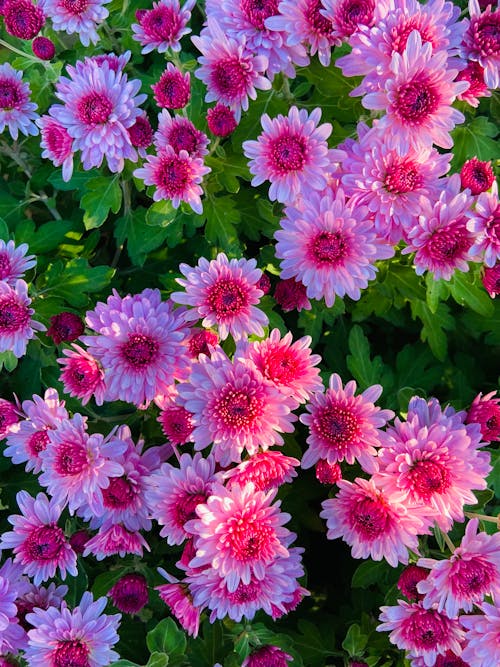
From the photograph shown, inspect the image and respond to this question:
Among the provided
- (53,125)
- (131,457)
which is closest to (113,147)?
(53,125)

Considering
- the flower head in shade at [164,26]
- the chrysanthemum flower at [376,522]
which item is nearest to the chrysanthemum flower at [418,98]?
the flower head in shade at [164,26]

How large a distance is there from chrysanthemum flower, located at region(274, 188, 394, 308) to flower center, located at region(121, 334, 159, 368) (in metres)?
0.46

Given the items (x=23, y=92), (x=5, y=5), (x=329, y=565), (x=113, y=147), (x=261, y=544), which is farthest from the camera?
(x=329, y=565)

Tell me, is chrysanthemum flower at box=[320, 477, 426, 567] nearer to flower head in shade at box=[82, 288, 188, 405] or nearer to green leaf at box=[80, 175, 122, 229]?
flower head in shade at box=[82, 288, 188, 405]

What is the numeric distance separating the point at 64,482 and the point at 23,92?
1.49 m

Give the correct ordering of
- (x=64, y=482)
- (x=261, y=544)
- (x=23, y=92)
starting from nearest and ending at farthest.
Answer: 1. (x=261, y=544)
2. (x=64, y=482)
3. (x=23, y=92)

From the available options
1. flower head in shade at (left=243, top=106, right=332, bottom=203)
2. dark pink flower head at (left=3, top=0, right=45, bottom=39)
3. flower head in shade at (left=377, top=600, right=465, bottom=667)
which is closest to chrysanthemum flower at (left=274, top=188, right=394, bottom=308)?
flower head in shade at (left=243, top=106, right=332, bottom=203)

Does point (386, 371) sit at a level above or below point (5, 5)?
below

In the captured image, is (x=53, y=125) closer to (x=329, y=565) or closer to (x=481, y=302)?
(x=481, y=302)

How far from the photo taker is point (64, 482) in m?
1.91

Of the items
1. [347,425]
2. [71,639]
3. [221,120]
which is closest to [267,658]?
[71,639]

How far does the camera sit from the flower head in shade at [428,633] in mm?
1820

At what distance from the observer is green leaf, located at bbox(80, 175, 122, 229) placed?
233 centimetres

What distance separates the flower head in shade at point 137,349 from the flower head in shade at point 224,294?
0.12 m
